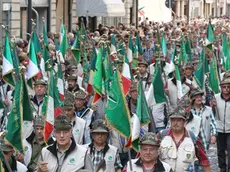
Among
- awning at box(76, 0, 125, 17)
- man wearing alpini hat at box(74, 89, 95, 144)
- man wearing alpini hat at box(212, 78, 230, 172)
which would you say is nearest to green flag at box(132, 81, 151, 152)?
man wearing alpini hat at box(74, 89, 95, 144)

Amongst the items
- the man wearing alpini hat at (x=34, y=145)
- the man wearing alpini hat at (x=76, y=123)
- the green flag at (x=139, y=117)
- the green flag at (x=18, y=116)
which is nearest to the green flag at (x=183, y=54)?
the man wearing alpini hat at (x=76, y=123)

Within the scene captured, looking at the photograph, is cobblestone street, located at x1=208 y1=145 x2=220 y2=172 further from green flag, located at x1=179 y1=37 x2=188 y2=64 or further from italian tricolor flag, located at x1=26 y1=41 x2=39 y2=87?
green flag, located at x1=179 y1=37 x2=188 y2=64

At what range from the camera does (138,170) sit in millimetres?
8664

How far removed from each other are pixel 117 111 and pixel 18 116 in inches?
42.7

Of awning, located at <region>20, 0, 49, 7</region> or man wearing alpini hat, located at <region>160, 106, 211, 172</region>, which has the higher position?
awning, located at <region>20, 0, 49, 7</region>

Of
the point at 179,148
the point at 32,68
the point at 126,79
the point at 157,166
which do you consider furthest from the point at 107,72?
the point at 157,166

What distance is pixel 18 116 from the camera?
9.96 metres

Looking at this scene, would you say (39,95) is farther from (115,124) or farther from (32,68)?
(115,124)

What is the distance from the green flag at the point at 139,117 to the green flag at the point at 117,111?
115mm

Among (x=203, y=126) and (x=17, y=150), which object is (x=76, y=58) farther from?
(x=17, y=150)

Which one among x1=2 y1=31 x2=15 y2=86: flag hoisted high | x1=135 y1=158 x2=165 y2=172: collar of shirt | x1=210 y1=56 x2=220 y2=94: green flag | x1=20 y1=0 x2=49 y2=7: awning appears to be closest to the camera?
x1=135 y1=158 x2=165 y2=172: collar of shirt

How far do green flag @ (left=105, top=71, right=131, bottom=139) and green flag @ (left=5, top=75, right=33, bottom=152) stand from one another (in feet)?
2.92

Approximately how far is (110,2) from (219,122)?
25.7 meters

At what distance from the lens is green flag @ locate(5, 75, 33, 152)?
9.70m
